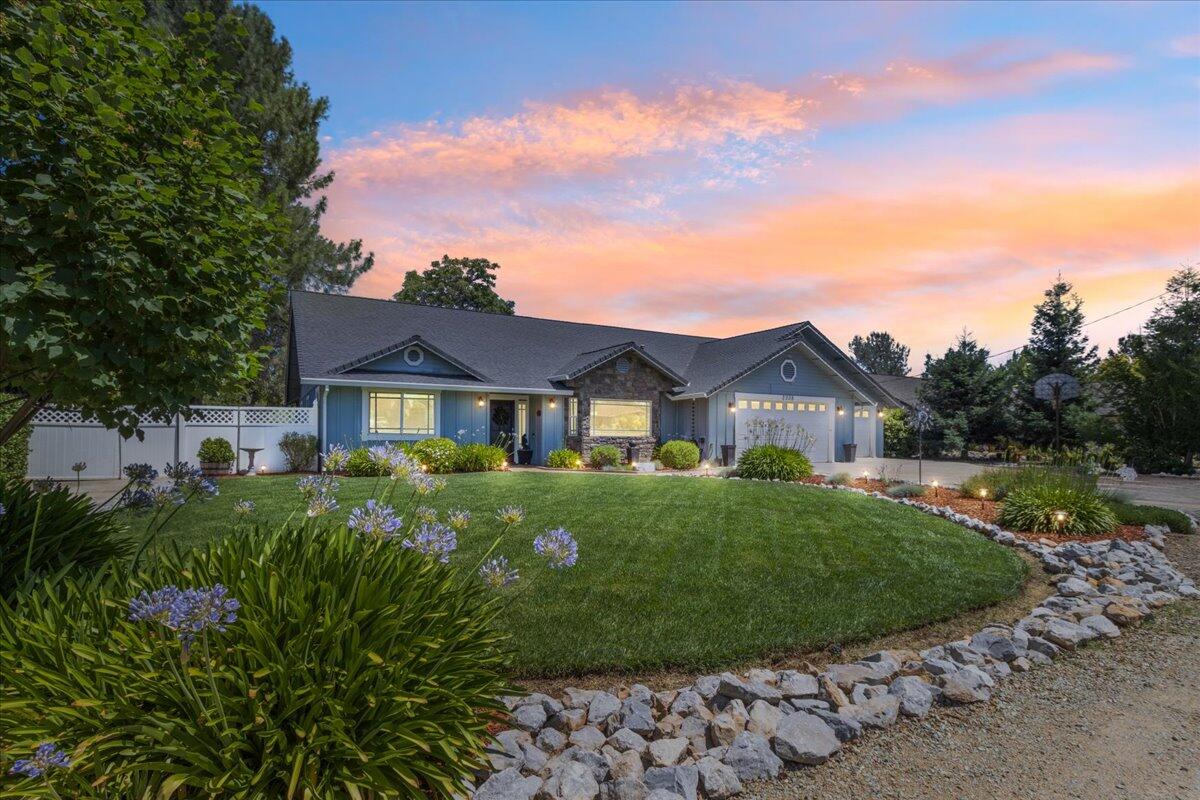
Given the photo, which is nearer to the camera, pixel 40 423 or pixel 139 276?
pixel 139 276

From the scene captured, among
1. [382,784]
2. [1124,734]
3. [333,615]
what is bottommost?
[1124,734]

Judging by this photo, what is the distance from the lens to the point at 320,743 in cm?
180

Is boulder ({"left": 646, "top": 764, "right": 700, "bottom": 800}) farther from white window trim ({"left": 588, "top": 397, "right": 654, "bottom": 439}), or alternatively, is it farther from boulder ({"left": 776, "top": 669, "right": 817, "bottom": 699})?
white window trim ({"left": 588, "top": 397, "right": 654, "bottom": 439})

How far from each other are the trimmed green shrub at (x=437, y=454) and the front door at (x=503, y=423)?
152 inches

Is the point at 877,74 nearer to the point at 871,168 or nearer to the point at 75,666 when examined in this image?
the point at 871,168

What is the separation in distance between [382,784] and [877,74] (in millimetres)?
10186

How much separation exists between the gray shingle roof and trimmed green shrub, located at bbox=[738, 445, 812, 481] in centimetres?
554

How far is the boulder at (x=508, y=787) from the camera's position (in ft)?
7.23

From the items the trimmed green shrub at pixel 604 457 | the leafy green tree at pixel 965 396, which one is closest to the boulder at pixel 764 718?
the trimmed green shrub at pixel 604 457

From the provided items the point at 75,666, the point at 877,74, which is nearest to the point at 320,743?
the point at 75,666

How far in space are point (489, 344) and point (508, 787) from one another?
19473mm

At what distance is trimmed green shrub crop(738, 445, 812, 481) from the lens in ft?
44.9

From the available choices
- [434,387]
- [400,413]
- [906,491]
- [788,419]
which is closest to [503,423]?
[434,387]

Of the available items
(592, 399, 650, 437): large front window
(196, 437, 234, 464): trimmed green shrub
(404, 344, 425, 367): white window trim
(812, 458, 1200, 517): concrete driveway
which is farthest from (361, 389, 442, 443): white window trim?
(812, 458, 1200, 517): concrete driveway
